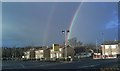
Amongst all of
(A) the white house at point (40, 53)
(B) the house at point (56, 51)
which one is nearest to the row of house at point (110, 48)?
(B) the house at point (56, 51)

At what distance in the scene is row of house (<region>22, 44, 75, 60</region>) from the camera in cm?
12444

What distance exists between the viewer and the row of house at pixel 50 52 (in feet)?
408

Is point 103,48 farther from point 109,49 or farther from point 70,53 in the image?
point 70,53

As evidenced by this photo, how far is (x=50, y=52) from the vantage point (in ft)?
465

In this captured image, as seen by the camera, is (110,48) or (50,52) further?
(50,52)

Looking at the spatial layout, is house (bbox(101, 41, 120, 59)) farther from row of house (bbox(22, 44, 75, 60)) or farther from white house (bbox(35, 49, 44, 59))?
white house (bbox(35, 49, 44, 59))

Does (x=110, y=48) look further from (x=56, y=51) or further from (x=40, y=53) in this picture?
(x=40, y=53)

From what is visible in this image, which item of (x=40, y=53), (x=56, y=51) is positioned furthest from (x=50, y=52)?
(x=40, y=53)

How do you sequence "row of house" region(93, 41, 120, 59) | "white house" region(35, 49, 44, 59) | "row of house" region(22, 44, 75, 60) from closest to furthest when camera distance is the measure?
"row of house" region(22, 44, 75, 60) → "row of house" region(93, 41, 120, 59) → "white house" region(35, 49, 44, 59)

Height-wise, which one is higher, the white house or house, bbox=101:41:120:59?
house, bbox=101:41:120:59

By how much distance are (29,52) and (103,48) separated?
178ft

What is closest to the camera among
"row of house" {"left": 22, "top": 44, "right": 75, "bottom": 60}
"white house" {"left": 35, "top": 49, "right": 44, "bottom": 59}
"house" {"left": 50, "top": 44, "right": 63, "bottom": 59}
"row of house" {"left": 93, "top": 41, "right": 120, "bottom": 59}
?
"row of house" {"left": 22, "top": 44, "right": 75, "bottom": 60}

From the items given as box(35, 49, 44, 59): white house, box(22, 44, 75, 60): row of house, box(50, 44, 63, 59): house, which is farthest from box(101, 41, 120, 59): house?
box(35, 49, 44, 59): white house

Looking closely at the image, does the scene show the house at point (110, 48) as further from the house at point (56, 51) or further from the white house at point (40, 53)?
the white house at point (40, 53)
